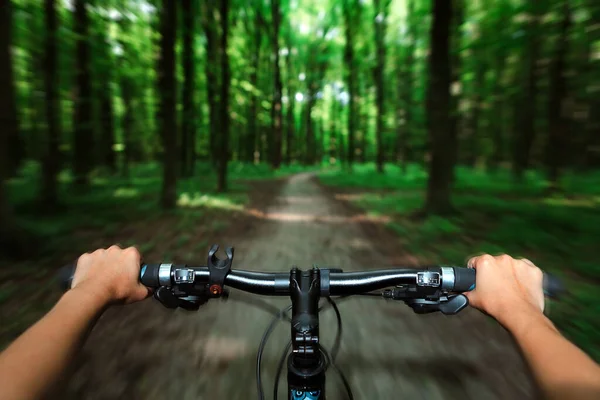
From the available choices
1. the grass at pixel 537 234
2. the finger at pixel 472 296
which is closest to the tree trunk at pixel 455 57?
the grass at pixel 537 234

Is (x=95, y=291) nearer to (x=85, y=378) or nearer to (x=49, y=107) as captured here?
(x=85, y=378)

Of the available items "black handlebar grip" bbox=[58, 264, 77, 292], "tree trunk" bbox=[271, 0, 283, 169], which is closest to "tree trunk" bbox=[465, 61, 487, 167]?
"tree trunk" bbox=[271, 0, 283, 169]

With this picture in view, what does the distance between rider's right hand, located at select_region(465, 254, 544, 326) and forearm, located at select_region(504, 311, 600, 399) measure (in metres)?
0.09

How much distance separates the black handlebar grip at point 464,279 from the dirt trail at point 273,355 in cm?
130

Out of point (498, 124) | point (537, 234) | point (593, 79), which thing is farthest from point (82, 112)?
point (498, 124)

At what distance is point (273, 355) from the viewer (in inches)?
157

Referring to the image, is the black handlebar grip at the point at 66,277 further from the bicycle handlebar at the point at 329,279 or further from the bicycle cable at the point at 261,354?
the bicycle cable at the point at 261,354

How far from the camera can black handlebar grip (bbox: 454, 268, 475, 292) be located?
1.66 meters

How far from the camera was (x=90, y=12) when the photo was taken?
13.3 m

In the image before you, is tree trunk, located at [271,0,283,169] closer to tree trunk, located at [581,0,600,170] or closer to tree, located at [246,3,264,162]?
tree, located at [246,3,264,162]

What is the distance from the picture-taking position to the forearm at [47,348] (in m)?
1.11

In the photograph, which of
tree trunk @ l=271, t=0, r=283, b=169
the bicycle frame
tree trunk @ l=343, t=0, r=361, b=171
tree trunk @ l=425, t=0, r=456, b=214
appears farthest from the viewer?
tree trunk @ l=271, t=0, r=283, b=169

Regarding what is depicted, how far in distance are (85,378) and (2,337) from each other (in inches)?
64.3

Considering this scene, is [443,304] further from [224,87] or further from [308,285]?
[224,87]
